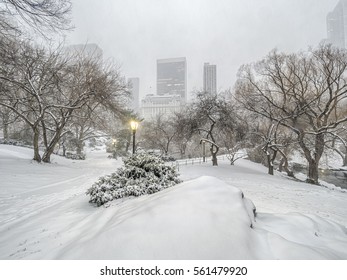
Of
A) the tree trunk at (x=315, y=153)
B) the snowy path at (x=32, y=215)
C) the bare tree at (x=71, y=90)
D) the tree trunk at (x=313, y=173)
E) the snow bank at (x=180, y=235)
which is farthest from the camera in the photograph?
the tree trunk at (x=313, y=173)

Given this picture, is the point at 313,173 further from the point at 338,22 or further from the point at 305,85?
the point at 338,22

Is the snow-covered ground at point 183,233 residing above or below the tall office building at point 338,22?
below

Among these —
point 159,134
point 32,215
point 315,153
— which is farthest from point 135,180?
point 159,134

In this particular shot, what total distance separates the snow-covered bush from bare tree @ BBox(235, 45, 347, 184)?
14210 millimetres

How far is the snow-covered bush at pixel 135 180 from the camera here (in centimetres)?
552

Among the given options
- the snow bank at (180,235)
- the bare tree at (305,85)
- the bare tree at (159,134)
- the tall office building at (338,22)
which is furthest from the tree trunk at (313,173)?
the tall office building at (338,22)

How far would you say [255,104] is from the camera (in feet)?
62.0

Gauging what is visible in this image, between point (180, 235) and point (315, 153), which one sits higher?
point (315, 153)

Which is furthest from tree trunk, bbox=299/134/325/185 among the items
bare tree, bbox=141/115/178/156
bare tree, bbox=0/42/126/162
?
bare tree, bbox=141/115/178/156

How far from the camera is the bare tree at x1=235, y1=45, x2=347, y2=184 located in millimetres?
15477

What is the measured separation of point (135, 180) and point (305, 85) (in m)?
18.2

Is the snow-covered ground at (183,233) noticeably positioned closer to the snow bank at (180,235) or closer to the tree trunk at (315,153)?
the snow bank at (180,235)

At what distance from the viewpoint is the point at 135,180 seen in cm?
603

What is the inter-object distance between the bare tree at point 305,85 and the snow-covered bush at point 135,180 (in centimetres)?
1421
